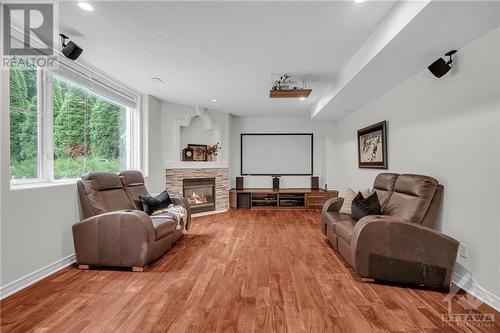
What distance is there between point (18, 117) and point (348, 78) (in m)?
3.76

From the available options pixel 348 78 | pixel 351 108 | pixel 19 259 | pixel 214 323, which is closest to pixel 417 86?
pixel 348 78

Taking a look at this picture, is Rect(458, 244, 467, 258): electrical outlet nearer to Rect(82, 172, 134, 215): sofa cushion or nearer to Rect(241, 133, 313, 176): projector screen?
Rect(82, 172, 134, 215): sofa cushion

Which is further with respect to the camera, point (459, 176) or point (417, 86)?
point (417, 86)

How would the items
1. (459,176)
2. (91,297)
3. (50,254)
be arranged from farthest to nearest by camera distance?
1. (50,254)
2. (459,176)
3. (91,297)

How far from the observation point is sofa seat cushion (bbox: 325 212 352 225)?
3333 mm

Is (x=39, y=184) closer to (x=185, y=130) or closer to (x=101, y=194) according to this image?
(x=101, y=194)

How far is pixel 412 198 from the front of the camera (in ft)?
8.98

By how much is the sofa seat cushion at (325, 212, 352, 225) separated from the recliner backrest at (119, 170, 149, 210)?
2.72 m

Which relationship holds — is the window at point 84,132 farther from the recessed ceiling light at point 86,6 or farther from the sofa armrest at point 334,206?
the sofa armrest at point 334,206

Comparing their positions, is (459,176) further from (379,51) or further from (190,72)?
(190,72)

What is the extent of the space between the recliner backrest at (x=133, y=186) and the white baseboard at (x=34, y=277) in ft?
3.20

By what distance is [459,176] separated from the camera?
242 centimetres

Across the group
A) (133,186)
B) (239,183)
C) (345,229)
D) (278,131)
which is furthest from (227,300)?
(278,131)

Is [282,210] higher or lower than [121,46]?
lower
